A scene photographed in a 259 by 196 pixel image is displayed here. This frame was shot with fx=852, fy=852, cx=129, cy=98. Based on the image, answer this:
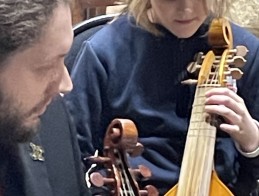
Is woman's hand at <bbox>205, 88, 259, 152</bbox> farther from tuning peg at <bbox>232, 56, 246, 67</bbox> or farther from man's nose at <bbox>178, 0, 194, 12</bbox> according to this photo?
man's nose at <bbox>178, 0, 194, 12</bbox>

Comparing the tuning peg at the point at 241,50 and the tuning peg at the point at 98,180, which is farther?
the tuning peg at the point at 241,50

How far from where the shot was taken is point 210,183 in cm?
148

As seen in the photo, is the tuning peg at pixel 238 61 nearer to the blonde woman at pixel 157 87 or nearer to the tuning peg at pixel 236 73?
the tuning peg at pixel 236 73

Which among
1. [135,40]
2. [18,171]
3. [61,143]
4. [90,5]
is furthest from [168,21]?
[90,5]

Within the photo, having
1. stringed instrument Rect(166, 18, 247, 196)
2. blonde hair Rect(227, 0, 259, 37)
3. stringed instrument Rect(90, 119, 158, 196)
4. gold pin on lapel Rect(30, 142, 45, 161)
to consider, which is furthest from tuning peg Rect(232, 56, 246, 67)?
blonde hair Rect(227, 0, 259, 37)

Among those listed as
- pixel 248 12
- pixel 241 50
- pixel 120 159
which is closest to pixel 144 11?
pixel 241 50

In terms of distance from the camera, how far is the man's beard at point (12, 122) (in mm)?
1152

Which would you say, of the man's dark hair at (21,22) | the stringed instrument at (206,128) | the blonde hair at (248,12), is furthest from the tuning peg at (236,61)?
the blonde hair at (248,12)

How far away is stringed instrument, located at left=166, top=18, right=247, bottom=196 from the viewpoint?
4.83ft

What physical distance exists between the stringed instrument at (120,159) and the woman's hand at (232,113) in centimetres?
20

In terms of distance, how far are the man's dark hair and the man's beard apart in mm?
58

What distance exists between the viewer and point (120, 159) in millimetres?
1311

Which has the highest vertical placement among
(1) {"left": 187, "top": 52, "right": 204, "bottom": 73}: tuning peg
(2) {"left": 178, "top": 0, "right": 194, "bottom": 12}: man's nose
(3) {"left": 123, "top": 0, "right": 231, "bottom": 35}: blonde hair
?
(2) {"left": 178, "top": 0, "right": 194, "bottom": 12}: man's nose

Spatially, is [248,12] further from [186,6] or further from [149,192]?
[149,192]
